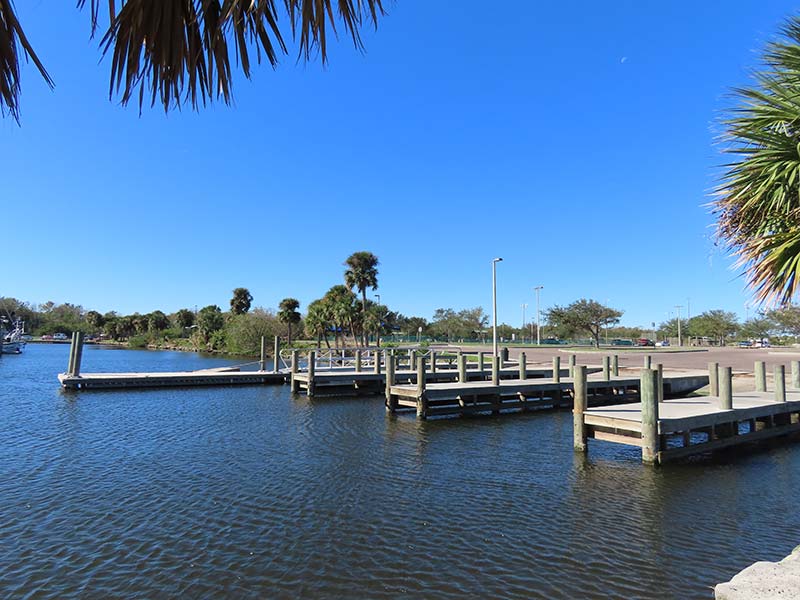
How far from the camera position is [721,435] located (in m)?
12.5

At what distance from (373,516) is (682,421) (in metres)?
7.32

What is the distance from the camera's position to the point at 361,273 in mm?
48625

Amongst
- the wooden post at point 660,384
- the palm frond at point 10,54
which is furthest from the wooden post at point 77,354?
the palm frond at point 10,54

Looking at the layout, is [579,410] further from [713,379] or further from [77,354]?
[77,354]

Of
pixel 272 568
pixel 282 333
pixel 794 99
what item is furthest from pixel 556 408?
pixel 282 333

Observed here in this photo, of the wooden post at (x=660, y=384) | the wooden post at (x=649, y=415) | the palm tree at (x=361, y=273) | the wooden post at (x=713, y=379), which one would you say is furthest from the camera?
the palm tree at (x=361, y=273)

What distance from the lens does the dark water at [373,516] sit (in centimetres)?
591

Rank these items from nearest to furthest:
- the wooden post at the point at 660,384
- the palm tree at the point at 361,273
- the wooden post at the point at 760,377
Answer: the wooden post at the point at 660,384
the wooden post at the point at 760,377
the palm tree at the point at 361,273

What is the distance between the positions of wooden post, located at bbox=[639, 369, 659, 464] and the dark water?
0.40m

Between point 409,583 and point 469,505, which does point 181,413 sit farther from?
point 409,583

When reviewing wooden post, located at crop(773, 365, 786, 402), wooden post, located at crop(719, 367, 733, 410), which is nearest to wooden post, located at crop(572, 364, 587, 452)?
wooden post, located at crop(719, 367, 733, 410)

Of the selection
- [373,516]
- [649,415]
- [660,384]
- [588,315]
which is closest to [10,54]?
[373,516]

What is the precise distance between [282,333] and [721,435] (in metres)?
60.7

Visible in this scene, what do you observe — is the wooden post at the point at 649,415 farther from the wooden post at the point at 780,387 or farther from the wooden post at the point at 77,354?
the wooden post at the point at 77,354
